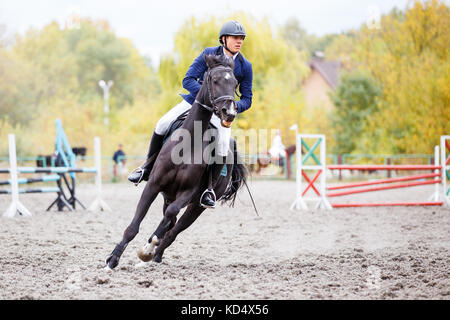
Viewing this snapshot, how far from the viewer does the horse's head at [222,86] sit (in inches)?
193

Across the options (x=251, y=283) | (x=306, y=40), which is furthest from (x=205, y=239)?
(x=306, y=40)

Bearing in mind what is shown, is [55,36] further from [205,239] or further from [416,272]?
[416,272]

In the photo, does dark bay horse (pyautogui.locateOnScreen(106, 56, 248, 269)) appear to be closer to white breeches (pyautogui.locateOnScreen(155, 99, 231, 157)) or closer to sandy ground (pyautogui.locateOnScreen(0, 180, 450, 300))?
white breeches (pyautogui.locateOnScreen(155, 99, 231, 157))

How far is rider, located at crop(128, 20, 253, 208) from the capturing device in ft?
18.6

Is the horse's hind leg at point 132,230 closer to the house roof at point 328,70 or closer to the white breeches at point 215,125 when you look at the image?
the white breeches at point 215,125

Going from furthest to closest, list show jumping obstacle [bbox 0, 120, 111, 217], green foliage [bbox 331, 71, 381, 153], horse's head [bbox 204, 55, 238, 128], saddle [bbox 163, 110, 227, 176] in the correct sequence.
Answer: green foliage [bbox 331, 71, 381, 153] < show jumping obstacle [bbox 0, 120, 111, 217] < saddle [bbox 163, 110, 227, 176] < horse's head [bbox 204, 55, 238, 128]

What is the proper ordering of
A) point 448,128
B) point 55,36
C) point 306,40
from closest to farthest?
point 448,128
point 55,36
point 306,40

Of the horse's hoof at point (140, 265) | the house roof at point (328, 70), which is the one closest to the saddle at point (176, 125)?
the horse's hoof at point (140, 265)

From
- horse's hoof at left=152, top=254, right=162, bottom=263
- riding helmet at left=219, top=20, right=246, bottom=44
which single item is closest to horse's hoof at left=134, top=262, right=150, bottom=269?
horse's hoof at left=152, top=254, right=162, bottom=263

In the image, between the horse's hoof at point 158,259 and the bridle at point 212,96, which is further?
the horse's hoof at point 158,259

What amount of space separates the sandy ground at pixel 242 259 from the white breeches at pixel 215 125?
4.24ft

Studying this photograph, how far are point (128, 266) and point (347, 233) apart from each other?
4221mm

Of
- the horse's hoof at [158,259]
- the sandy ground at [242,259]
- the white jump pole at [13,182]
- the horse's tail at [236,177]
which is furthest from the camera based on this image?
the white jump pole at [13,182]

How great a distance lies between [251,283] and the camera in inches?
189
